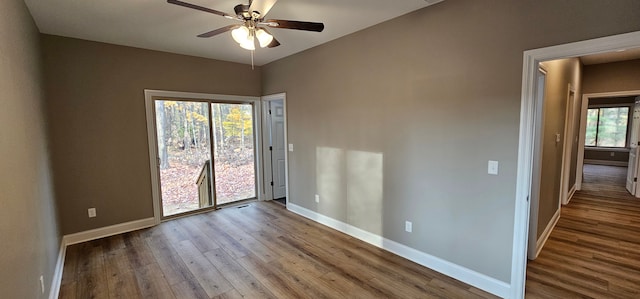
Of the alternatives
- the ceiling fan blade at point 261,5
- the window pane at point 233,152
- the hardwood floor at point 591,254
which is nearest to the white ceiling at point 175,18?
the ceiling fan blade at point 261,5

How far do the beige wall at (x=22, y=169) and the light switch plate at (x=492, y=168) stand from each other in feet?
10.7

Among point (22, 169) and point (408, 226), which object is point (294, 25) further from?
point (408, 226)

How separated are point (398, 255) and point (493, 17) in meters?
2.53

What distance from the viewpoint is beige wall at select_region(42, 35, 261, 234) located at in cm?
338

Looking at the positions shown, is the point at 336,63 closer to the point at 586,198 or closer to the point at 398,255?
the point at 398,255

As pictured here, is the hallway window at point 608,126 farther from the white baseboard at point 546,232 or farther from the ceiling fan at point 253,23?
the ceiling fan at point 253,23

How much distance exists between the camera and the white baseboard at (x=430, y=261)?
8.00 feet

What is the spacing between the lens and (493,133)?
2.35 m

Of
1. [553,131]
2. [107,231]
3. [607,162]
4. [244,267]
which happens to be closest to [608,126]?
[607,162]

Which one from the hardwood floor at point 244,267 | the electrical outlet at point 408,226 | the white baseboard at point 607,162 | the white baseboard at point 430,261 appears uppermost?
the electrical outlet at point 408,226

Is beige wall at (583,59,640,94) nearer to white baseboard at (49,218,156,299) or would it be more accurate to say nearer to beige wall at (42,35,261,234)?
beige wall at (42,35,261,234)

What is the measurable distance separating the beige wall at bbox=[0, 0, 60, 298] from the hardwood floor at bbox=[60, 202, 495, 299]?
1.73ft

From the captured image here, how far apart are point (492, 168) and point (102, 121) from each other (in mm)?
4678

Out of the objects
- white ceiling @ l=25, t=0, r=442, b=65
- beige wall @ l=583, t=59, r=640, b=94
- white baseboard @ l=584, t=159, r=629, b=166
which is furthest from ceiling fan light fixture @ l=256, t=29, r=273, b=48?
white baseboard @ l=584, t=159, r=629, b=166
